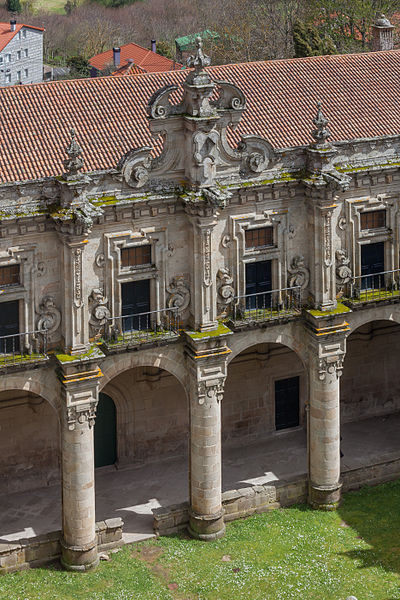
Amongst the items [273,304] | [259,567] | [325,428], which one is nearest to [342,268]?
[273,304]

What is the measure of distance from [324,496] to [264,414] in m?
6.51

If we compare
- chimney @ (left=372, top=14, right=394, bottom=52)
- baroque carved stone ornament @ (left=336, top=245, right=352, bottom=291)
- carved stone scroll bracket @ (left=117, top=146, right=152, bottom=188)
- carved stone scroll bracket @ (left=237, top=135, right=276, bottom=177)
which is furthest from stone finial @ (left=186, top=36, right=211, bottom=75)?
chimney @ (left=372, top=14, right=394, bottom=52)

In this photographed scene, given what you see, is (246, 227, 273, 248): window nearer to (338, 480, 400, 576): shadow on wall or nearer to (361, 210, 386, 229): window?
(361, 210, 386, 229): window

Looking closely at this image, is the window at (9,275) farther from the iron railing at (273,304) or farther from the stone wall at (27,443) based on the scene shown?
the iron railing at (273,304)

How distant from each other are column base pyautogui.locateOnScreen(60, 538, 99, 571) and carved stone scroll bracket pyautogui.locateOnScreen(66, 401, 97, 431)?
475 centimetres

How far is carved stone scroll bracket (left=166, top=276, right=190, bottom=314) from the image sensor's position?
1766 inches

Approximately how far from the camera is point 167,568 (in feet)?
144

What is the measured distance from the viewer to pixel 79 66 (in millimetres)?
125312

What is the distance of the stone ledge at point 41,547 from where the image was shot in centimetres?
4331

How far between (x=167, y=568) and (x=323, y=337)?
445 inches

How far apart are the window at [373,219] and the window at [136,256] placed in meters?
9.90

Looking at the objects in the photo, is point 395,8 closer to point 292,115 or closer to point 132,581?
point 292,115

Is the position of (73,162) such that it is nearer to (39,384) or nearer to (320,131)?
(39,384)

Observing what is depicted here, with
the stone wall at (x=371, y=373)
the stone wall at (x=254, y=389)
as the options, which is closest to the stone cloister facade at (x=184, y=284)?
the stone wall at (x=254, y=389)
